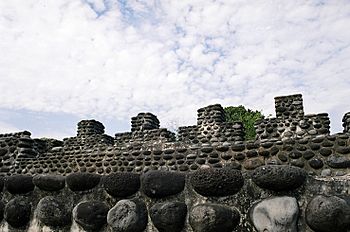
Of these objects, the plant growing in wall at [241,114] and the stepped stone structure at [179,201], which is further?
the plant growing in wall at [241,114]

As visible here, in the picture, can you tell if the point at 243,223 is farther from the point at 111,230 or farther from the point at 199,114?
the point at 199,114

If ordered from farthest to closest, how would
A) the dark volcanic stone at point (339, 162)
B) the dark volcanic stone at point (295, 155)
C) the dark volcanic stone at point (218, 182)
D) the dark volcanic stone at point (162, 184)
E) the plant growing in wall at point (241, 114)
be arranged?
1. the plant growing in wall at point (241, 114)
2. the dark volcanic stone at point (295, 155)
3. the dark volcanic stone at point (339, 162)
4. the dark volcanic stone at point (162, 184)
5. the dark volcanic stone at point (218, 182)

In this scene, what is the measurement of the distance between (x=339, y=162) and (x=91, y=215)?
160 inches

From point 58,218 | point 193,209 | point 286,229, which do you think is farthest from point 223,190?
point 58,218

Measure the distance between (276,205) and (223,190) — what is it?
0.26m

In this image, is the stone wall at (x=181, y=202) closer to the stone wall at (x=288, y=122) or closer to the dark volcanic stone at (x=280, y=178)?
the dark volcanic stone at (x=280, y=178)

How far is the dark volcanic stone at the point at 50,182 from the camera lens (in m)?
2.14

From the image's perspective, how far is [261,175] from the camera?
1.73 meters

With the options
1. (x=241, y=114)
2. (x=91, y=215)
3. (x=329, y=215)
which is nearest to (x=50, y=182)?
(x=91, y=215)

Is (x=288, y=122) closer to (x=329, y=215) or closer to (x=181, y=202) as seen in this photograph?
(x=181, y=202)

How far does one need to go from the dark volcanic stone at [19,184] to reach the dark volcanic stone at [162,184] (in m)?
0.75

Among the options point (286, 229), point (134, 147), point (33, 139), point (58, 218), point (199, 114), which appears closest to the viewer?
point (286, 229)

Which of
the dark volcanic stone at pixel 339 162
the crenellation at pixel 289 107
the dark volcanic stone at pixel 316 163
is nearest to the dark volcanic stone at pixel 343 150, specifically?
the dark volcanic stone at pixel 339 162

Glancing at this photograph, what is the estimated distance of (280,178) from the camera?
5.53 feet
